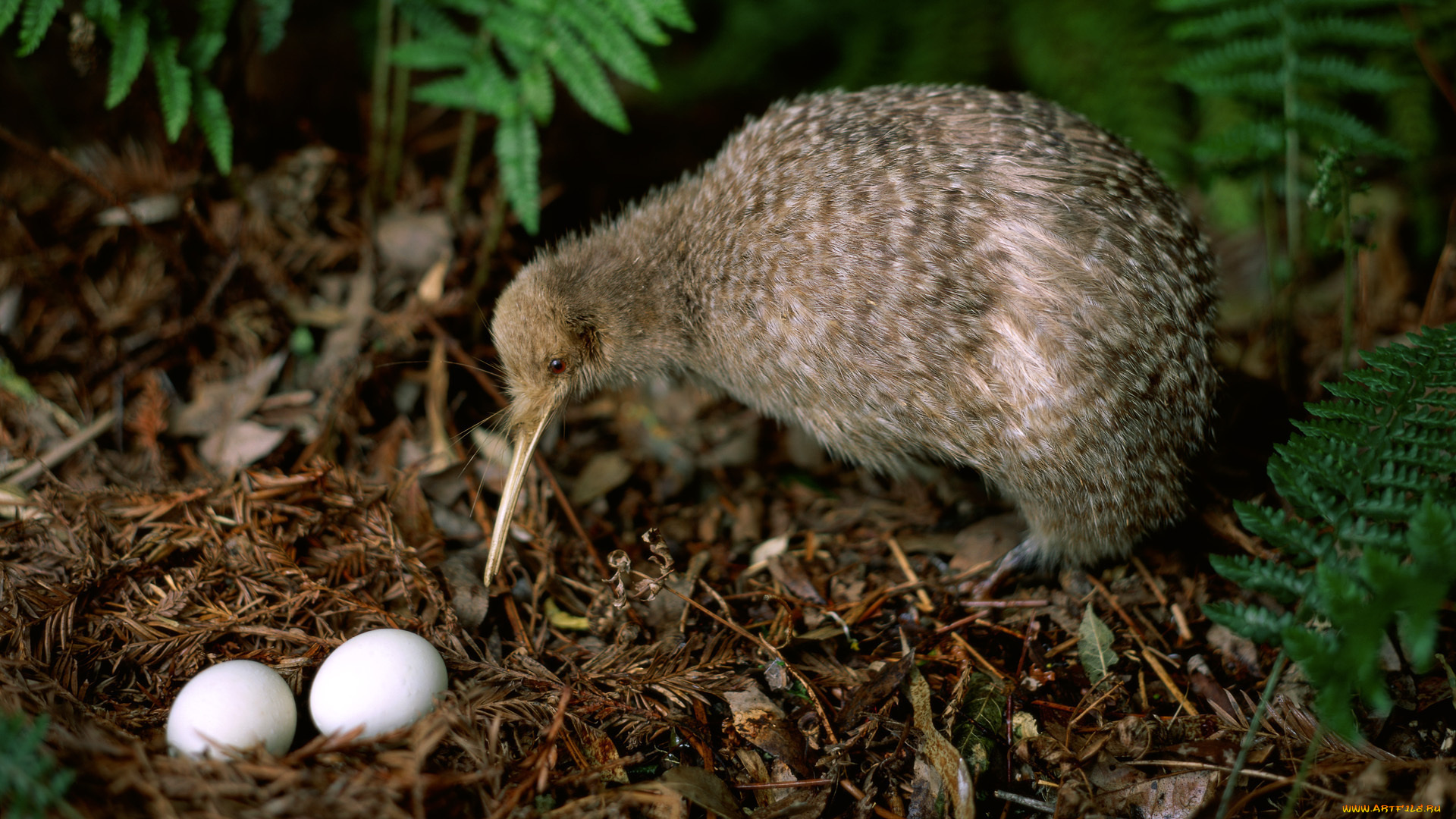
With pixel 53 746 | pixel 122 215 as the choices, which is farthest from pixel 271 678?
pixel 122 215

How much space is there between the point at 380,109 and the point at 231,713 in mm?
2350

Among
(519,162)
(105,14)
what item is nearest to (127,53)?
(105,14)

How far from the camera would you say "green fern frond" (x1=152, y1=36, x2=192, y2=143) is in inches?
112

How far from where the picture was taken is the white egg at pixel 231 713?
2.01 metres

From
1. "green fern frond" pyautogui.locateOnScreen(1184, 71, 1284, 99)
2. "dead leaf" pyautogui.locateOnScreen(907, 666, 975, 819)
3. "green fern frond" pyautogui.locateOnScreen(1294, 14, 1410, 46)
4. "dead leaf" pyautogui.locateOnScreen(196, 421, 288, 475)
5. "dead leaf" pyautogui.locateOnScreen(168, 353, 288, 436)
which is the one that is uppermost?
"green fern frond" pyautogui.locateOnScreen(1294, 14, 1410, 46)

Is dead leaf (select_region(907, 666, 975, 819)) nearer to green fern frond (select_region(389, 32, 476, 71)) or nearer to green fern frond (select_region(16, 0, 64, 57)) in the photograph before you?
green fern frond (select_region(389, 32, 476, 71))

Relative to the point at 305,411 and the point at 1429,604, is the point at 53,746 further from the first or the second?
the point at 1429,604

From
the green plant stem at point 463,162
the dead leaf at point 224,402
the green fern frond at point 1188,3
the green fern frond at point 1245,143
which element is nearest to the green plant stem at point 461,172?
the green plant stem at point 463,162

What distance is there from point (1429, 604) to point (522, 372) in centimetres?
258

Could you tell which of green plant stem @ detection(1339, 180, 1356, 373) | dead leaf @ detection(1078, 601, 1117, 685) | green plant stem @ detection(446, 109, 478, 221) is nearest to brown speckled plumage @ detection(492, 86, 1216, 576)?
dead leaf @ detection(1078, 601, 1117, 685)

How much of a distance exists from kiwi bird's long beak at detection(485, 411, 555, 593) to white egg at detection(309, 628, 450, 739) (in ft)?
1.50

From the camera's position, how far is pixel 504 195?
3.26 m

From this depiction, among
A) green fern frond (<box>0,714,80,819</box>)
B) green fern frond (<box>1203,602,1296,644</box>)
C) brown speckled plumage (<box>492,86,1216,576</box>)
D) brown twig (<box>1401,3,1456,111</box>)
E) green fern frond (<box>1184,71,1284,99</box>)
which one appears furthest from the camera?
brown twig (<box>1401,3,1456,111</box>)

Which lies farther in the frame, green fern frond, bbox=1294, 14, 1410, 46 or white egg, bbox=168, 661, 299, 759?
green fern frond, bbox=1294, 14, 1410, 46
